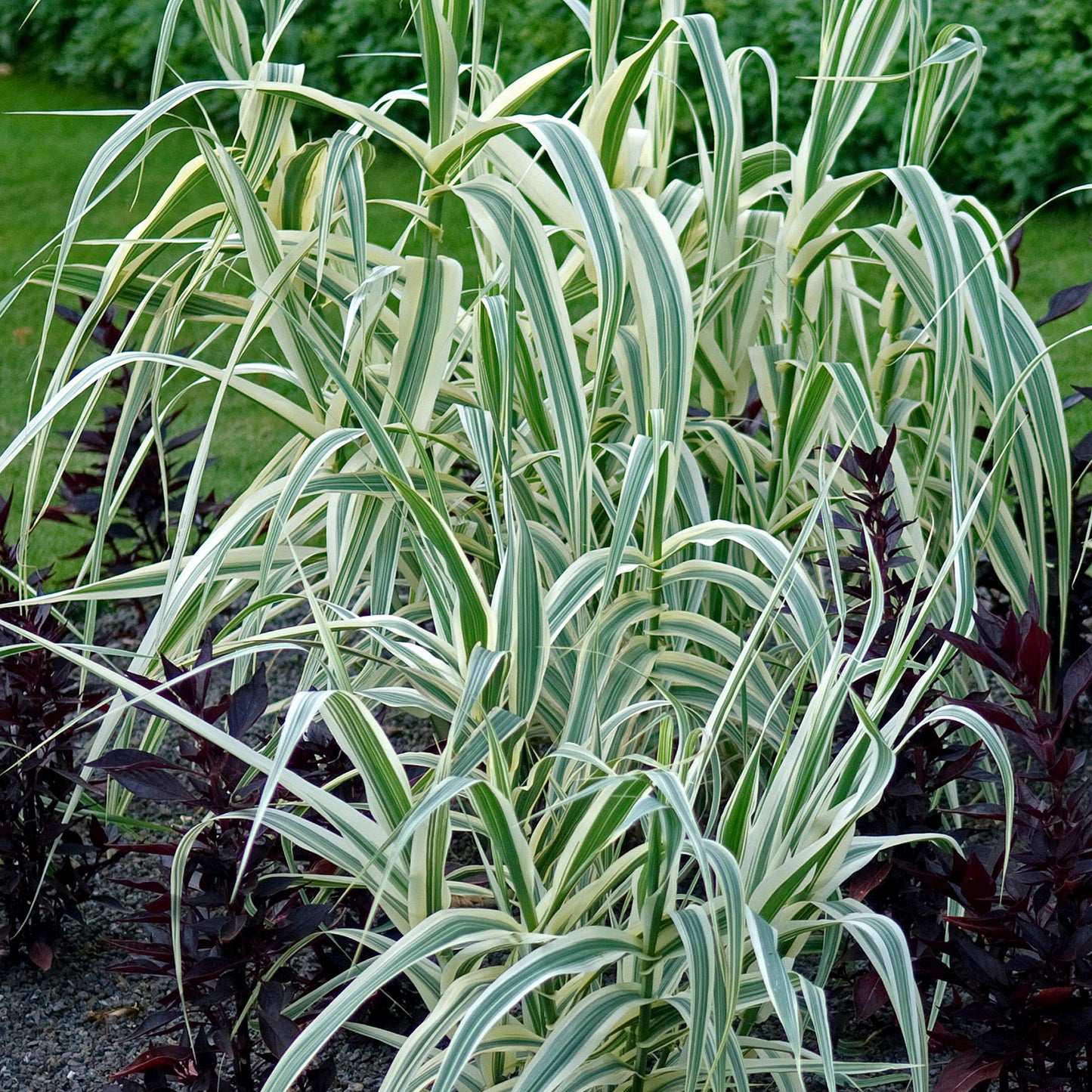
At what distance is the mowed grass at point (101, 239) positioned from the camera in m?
3.80

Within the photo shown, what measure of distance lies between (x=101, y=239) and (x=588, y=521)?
1699 mm

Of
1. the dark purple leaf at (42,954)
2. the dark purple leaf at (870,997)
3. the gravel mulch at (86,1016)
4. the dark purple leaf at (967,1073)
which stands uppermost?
the dark purple leaf at (967,1073)

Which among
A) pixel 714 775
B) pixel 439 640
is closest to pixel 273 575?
pixel 439 640

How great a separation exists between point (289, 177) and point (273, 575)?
0.50 metres

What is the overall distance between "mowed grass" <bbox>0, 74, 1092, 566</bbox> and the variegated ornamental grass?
1.25 meters

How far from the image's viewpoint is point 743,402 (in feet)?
6.34

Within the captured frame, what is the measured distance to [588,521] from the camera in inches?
57.0

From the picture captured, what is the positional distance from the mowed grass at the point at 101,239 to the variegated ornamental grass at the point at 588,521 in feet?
4.10

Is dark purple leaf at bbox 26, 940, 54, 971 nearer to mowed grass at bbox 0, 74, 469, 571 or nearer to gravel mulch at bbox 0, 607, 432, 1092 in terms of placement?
gravel mulch at bbox 0, 607, 432, 1092

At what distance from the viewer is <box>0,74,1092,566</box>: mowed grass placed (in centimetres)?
380

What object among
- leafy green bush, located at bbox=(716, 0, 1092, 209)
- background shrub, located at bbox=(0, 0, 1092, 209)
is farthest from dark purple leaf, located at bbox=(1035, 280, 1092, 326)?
leafy green bush, located at bbox=(716, 0, 1092, 209)

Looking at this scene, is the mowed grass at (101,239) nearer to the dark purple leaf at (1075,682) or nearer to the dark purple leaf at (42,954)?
the dark purple leaf at (42,954)

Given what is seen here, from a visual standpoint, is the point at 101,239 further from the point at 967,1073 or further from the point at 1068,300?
the point at 967,1073

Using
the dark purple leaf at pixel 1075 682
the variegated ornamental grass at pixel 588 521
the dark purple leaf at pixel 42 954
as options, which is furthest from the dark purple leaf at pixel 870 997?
the dark purple leaf at pixel 42 954
